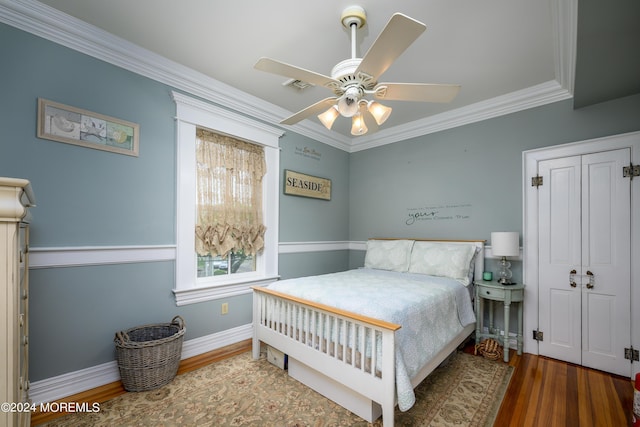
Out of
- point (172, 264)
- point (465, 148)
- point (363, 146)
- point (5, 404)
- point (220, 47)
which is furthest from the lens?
point (363, 146)

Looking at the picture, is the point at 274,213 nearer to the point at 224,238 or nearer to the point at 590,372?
the point at 224,238

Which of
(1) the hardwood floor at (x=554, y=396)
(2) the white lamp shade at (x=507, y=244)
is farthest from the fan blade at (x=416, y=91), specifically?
(1) the hardwood floor at (x=554, y=396)

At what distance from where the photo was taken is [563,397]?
2078 mm

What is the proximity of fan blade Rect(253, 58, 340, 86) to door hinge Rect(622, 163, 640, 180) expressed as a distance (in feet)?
8.58

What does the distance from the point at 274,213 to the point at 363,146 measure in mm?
1866

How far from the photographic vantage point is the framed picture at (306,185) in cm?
359

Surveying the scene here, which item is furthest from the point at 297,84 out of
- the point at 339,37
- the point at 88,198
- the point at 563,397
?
the point at 563,397

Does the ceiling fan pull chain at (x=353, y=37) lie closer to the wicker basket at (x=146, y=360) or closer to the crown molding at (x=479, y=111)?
the crown molding at (x=479, y=111)

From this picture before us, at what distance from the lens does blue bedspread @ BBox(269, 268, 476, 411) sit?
5.79 feet

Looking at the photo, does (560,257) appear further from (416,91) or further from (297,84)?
(297,84)

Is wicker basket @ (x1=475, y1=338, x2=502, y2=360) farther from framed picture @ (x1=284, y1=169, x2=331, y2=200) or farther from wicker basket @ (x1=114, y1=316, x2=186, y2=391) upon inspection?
wicker basket @ (x1=114, y1=316, x2=186, y2=391)

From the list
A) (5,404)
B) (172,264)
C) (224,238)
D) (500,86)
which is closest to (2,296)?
(5,404)

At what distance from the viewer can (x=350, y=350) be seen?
1.90 metres

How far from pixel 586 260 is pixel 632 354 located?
2.59ft
